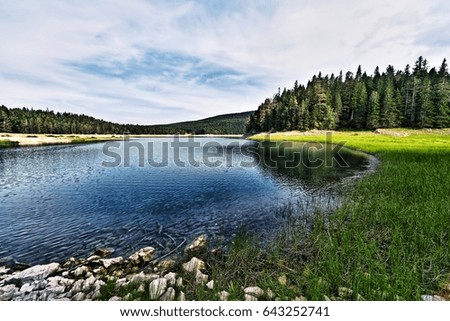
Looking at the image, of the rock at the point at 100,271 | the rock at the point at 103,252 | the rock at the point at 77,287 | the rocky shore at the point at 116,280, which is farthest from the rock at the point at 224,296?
the rock at the point at 103,252

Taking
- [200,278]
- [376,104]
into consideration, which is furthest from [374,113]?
[200,278]

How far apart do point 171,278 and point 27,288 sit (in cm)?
399

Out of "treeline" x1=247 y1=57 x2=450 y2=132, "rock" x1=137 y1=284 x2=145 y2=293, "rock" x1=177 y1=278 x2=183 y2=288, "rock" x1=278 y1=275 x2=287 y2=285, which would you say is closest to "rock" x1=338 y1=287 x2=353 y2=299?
"rock" x1=278 y1=275 x2=287 y2=285

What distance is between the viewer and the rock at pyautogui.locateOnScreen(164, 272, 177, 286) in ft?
21.2

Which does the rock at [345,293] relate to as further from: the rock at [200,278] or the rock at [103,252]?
the rock at [103,252]

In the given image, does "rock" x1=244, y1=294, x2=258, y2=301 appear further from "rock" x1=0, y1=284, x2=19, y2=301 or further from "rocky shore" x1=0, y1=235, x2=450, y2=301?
"rock" x1=0, y1=284, x2=19, y2=301

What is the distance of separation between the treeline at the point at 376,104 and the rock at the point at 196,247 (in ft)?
311

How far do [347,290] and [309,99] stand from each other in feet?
351

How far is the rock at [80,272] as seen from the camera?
24.0 ft

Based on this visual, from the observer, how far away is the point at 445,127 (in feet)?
243

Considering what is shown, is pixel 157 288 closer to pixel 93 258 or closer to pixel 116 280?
pixel 116 280
